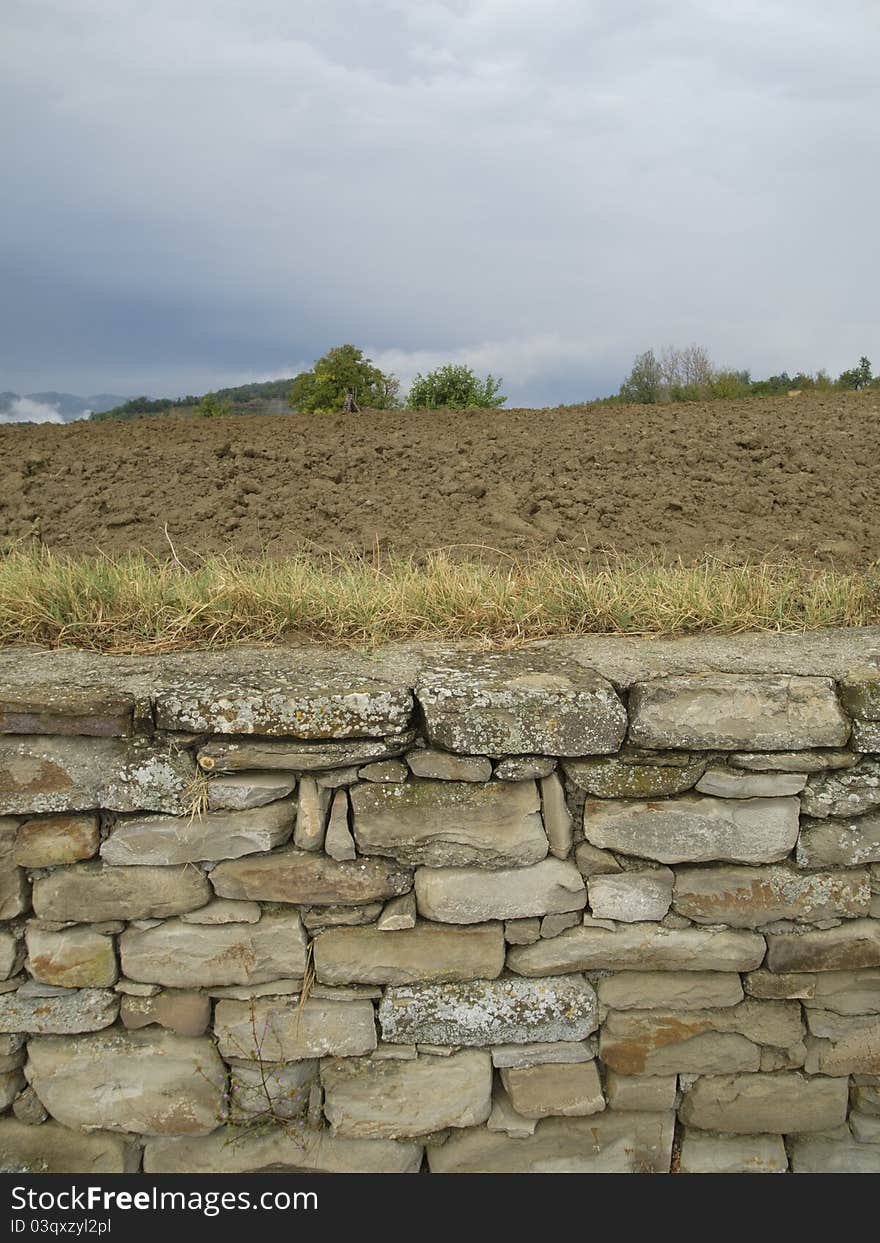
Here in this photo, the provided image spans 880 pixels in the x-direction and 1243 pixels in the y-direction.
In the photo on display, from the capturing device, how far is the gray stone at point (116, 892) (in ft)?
6.96

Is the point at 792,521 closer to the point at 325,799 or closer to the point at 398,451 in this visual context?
the point at 398,451

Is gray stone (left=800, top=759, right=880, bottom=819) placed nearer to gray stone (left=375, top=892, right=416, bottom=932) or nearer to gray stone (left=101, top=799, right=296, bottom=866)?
gray stone (left=375, top=892, right=416, bottom=932)

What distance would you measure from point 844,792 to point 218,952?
1.67m

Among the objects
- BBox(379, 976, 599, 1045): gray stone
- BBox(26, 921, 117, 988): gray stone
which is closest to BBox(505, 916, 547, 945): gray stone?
BBox(379, 976, 599, 1045): gray stone

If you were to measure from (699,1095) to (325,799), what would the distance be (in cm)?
134

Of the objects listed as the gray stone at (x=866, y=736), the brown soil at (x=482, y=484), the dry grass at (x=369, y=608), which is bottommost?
the gray stone at (x=866, y=736)

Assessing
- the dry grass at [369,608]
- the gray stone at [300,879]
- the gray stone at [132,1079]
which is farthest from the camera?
the dry grass at [369,608]

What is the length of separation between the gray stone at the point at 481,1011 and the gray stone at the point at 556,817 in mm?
365

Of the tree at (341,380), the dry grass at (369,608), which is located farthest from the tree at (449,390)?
the dry grass at (369,608)

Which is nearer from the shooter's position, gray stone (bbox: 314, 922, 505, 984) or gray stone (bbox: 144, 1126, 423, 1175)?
gray stone (bbox: 314, 922, 505, 984)

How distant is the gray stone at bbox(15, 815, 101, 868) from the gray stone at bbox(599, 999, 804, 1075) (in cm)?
146

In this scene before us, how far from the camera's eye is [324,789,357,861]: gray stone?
6.86 ft

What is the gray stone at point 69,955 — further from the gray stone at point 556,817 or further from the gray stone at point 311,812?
the gray stone at point 556,817

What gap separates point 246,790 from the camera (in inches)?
81.7
